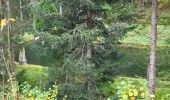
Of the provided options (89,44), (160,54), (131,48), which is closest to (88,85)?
(89,44)

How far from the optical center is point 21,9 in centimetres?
2456

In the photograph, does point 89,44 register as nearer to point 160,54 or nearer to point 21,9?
point 160,54

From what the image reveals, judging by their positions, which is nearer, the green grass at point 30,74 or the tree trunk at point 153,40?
the tree trunk at point 153,40

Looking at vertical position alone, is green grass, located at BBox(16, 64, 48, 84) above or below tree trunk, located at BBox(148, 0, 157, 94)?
below

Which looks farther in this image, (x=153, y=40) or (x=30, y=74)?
(x=30, y=74)

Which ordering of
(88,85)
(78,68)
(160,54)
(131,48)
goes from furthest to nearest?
(131,48)
(160,54)
(88,85)
(78,68)

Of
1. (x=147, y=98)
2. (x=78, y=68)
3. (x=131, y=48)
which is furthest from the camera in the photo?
(x=131, y=48)

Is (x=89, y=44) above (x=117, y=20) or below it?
below

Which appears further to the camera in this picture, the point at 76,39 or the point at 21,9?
the point at 21,9

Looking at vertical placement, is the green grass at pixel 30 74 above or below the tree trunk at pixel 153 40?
below

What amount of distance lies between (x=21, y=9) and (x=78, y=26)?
420 inches

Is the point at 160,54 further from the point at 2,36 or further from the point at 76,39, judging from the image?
the point at 2,36

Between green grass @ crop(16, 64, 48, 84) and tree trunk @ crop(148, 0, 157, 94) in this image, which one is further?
green grass @ crop(16, 64, 48, 84)

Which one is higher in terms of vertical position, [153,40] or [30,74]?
[153,40]
